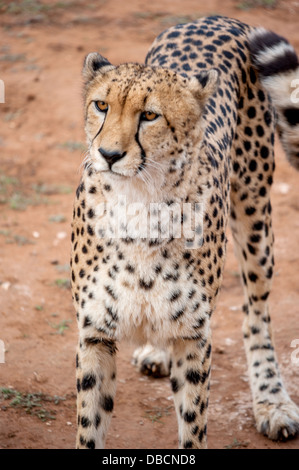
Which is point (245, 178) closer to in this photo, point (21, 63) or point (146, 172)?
point (146, 172)

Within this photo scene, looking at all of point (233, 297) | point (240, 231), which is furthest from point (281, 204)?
point (240, 231)

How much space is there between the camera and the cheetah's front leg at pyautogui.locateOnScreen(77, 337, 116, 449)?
8.40 ft

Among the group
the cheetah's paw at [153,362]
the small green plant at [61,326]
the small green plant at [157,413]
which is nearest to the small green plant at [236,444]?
the small green plant at [157,413]

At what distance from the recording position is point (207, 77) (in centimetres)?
246

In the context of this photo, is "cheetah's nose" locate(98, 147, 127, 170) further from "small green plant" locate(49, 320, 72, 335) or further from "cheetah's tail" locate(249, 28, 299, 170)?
"small green plant" locate(49, 320, 72, 335)

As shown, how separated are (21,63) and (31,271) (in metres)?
3.63

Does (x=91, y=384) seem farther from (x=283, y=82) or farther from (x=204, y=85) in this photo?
(x=283, y=82)

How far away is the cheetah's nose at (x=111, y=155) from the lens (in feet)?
6.91

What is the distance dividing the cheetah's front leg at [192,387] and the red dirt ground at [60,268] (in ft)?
1.48

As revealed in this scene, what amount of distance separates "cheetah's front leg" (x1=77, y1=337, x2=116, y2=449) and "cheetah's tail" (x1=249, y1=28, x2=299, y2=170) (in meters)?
1.09

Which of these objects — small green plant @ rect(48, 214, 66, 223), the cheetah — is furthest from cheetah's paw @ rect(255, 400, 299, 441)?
small green plant @ rect(48, 214, 66, 223)

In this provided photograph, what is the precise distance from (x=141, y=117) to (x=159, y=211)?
0.33 m

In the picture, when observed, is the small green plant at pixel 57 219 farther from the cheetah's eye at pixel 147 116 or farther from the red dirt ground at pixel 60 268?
the cheetah's eye at pixel 147 116
